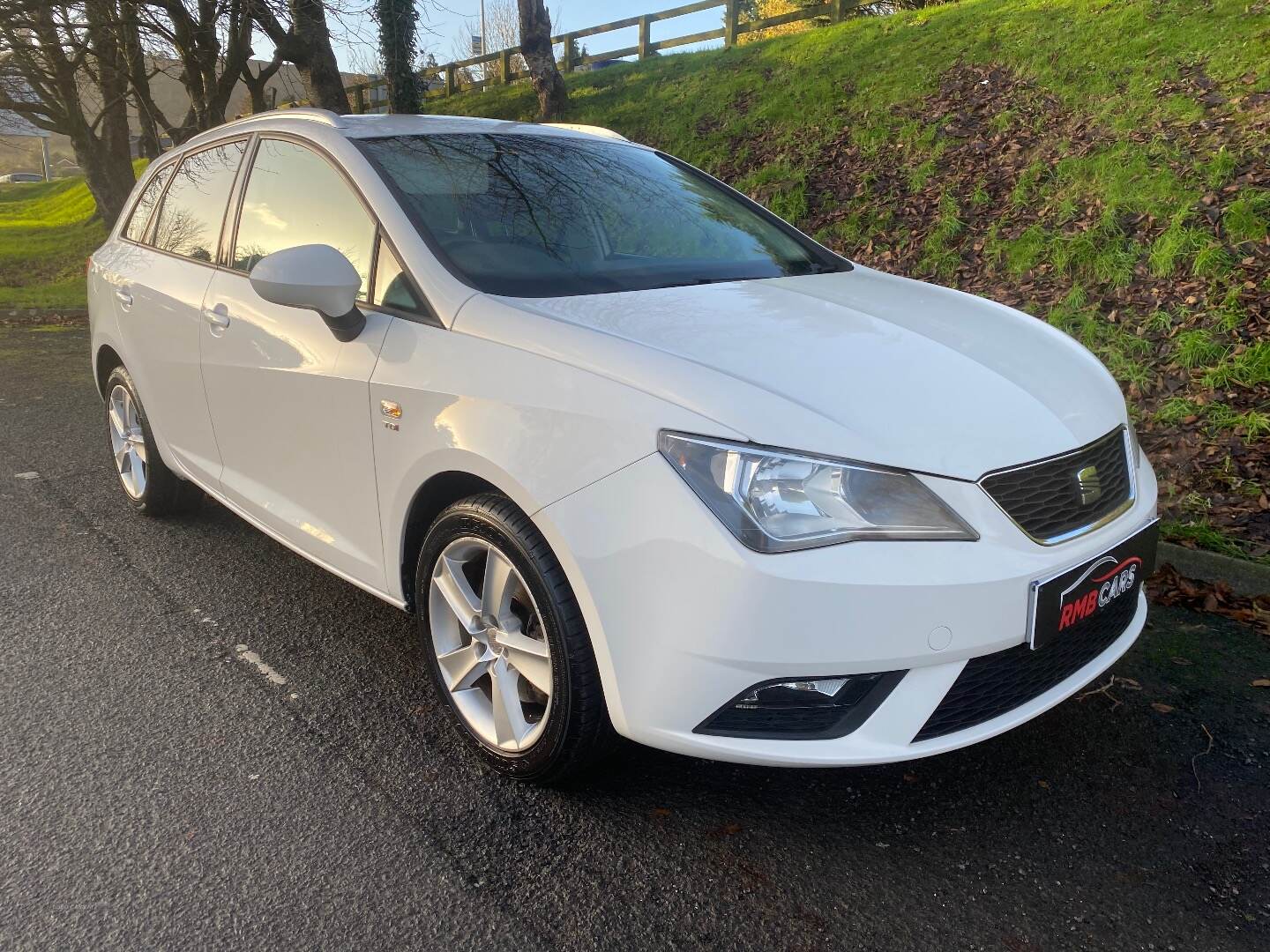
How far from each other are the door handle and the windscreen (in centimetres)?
82

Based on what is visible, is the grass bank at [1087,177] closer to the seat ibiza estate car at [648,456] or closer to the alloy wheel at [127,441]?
the seat ibiza estate car at [648,456]

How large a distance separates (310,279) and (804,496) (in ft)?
4.82

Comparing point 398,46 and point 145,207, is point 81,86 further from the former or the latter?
point 145,207

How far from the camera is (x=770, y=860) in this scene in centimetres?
230

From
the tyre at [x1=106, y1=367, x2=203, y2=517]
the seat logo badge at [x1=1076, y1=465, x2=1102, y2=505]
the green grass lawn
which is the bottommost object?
the green grass lawn

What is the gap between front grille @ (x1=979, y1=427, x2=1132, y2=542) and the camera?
213 centimetres

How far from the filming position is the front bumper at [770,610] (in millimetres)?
1965

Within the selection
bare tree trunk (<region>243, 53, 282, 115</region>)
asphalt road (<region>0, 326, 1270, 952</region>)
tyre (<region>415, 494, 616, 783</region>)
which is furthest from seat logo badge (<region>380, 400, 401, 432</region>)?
bare tree trunk (<region>243, 53, 282, 115</region>)

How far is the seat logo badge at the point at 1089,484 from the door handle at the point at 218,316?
108 inches

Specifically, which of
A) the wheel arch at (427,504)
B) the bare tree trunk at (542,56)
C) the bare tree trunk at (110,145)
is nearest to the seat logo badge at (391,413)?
the wheel arch at (427,504)

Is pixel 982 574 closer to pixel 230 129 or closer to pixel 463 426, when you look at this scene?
pixel 463 426

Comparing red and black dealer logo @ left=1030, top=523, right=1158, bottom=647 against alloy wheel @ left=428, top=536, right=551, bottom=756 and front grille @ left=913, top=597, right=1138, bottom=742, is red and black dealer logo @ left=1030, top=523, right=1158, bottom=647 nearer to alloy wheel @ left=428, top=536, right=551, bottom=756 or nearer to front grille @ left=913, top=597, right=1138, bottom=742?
front grille @ left=913, top=597, right=1138, bottom=742

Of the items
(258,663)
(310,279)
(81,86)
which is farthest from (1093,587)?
(81,86)

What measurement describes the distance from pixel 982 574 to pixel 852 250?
22.1 feet
